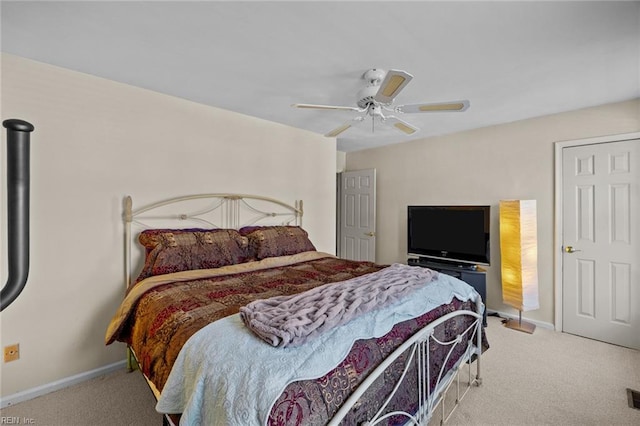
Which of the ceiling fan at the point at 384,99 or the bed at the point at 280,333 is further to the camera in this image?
the ceiling fan at the point at 384,99

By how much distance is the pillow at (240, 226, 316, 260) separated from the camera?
3016mm

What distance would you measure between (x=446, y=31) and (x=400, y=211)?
125 inches

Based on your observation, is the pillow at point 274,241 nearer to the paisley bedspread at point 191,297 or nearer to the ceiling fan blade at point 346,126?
the paisley bedspread at point 191,297

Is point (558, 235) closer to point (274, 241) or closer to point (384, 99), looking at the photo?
point (384, 99)

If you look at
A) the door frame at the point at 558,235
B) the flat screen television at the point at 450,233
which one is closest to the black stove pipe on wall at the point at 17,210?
the flat screen television at the point at 450,233

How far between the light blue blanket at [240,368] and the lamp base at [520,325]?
277 centimetres

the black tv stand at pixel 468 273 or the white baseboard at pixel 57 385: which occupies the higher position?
the black tv stand at pixel 468 273

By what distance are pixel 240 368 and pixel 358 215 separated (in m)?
4.35

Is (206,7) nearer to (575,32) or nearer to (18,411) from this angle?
(575,32)

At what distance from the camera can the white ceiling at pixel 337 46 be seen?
5.58 ft

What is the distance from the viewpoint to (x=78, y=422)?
6.43ft

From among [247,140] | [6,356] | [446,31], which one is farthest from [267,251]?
A: [446,31]

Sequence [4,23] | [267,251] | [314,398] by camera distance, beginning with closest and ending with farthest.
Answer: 1. [314,398]
2. [4,23]
3. [267,251]

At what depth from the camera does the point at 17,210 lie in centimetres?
52
